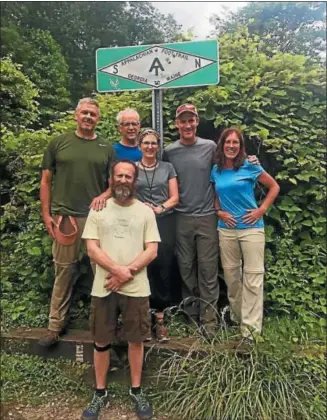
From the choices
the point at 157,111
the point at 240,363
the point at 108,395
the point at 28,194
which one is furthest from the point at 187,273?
the point at 28,194

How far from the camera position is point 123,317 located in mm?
2732

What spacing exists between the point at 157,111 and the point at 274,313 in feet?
6.40

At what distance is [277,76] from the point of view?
4074 mm

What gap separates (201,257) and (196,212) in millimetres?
354

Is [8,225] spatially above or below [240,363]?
above

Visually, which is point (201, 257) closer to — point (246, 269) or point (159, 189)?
point (246, 269)

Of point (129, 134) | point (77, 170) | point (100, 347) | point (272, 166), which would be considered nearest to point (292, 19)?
point (272, 166)

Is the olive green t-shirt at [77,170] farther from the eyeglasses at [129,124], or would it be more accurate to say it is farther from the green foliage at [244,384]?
the green foliage at [244,384]

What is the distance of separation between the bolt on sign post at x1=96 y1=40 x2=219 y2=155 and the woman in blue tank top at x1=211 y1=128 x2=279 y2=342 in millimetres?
502

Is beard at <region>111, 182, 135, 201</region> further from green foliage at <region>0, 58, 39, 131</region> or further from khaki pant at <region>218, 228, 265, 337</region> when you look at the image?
green foliage at <region>0, 58, 39, 131</region>

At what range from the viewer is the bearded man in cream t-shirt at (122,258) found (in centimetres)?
270

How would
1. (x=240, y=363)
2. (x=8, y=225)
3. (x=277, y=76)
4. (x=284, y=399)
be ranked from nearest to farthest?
(x=284, y=399)
(x=240, y=363)
(x=277, y=76)
(x=8, y=225)

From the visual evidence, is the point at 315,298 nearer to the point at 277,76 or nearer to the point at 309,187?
the point at 309,187

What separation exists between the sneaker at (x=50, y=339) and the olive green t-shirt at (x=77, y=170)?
0.96 metres
